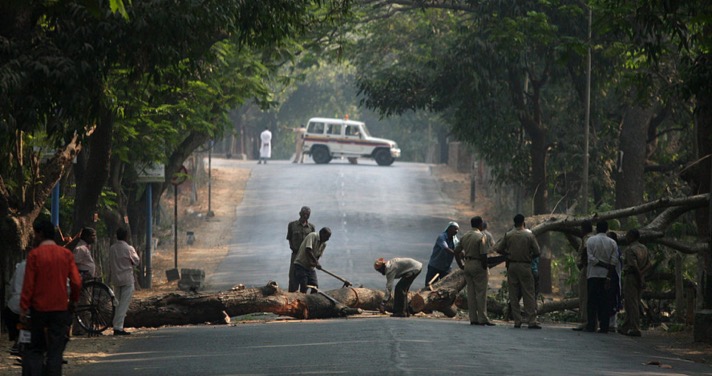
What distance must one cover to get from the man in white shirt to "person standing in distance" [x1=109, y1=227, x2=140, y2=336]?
684 centimetres

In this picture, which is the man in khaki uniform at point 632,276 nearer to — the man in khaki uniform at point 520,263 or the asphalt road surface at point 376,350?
the asphalt road surface at point 376,350

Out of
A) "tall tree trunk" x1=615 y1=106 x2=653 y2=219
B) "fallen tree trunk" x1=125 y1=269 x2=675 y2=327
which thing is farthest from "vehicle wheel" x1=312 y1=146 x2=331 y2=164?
"fallen tree trunk" x1=125 y1=269 x2=675 y2=327

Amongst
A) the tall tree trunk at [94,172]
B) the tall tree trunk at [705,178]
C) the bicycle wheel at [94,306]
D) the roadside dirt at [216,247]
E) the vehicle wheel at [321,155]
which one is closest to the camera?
the roadside dirt at [216,247]

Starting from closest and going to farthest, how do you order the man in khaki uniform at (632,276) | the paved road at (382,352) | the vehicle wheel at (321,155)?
the paved road at (382,352) < the man in khaki uniform at (632,276) < the vehicle wheel at (321,155)

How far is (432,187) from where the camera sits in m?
54.2

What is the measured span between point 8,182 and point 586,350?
364 inches

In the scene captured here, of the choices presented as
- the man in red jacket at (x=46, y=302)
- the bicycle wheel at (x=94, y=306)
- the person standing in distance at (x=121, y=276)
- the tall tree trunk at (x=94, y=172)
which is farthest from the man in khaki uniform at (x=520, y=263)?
the man in red jacket at (x=46, y=302)

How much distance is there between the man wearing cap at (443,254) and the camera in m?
23.6

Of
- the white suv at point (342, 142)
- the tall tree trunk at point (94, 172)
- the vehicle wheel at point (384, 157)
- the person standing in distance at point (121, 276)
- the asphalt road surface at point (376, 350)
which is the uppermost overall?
the white suv at point (342, 142)

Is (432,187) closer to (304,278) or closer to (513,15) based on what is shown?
(513,15)

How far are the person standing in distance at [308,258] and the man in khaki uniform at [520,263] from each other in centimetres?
417

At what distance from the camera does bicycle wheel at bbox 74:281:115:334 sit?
18.1 metres

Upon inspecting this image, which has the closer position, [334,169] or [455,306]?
[455,306]

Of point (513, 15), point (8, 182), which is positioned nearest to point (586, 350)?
point (8, 182)
